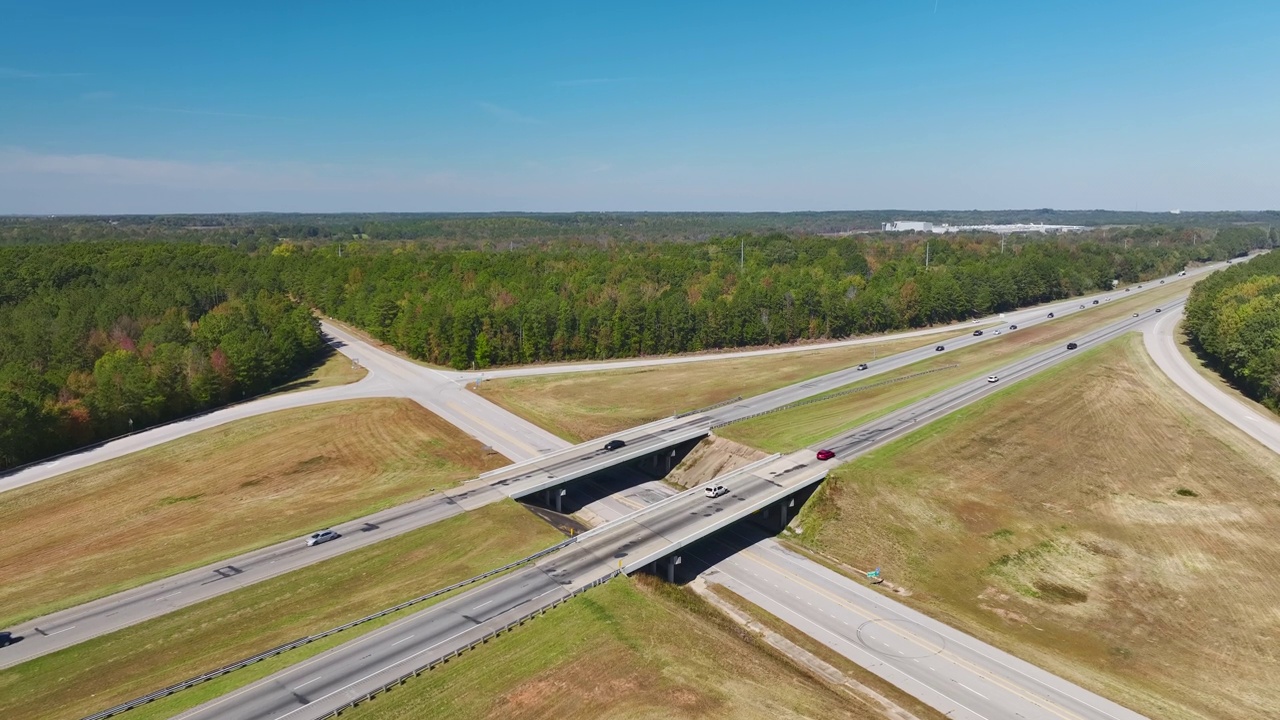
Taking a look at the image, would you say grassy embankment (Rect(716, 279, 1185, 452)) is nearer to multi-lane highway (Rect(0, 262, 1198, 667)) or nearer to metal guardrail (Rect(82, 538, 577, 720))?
multi-lane highway (Rect(0, 262, 1198, 667))

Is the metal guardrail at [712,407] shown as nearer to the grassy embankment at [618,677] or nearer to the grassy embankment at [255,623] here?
the grassy embankment at [255,623]

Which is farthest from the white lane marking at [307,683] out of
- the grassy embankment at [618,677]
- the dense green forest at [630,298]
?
the dense green forest at [630,298]

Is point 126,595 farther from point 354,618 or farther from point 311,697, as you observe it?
point 311,697

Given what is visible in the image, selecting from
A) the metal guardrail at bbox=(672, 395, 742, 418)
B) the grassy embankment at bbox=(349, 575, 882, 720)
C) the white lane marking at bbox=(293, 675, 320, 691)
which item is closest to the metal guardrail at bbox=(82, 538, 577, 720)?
the white lane marking at bbox=(293, 675, 320, 691)

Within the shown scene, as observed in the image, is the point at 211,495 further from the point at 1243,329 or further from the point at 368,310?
the point at 1243,329

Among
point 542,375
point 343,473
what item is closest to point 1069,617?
point 343,473

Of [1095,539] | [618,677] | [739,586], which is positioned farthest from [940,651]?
[1095,539]
